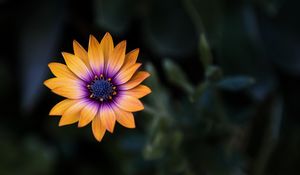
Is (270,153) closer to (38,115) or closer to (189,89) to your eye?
(189,89)

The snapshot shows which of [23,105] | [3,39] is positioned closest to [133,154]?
[23,105]

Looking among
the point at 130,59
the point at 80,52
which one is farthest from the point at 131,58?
the point at 80,52

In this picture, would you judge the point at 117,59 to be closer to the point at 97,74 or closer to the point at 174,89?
the point at 97,74

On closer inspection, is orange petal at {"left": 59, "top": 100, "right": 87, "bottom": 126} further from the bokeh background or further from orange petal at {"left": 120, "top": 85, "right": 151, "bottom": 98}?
the bokeh background

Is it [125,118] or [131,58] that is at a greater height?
[131,58]

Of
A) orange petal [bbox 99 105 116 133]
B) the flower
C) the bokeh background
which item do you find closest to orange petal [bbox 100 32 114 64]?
the flower
